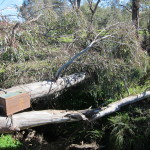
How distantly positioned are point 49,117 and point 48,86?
0.83 metres

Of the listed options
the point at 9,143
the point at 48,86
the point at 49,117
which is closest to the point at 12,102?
the point at 49,117

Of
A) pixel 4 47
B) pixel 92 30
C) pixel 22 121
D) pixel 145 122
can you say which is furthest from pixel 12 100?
pixel 92 30

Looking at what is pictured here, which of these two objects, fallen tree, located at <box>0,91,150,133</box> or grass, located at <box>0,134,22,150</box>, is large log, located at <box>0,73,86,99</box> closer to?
fallen tree, located at <box>0,91,150,133</box>

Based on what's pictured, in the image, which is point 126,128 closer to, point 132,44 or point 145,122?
point 145,122

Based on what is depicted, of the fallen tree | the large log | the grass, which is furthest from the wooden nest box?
the grass

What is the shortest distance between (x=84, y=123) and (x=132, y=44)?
2.47 metres

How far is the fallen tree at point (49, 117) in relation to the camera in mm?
3729

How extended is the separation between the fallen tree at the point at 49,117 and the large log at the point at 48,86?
1.65ft

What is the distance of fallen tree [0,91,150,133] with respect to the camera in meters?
3.73

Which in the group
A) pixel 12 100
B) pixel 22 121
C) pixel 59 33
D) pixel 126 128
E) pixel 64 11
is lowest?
pixel 126 128

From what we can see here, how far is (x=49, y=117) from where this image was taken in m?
4.38

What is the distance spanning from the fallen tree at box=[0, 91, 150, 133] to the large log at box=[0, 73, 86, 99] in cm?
50

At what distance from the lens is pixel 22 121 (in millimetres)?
3926

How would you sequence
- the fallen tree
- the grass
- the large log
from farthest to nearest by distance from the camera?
1. the grass
2. the large log
3. the fallen tree
